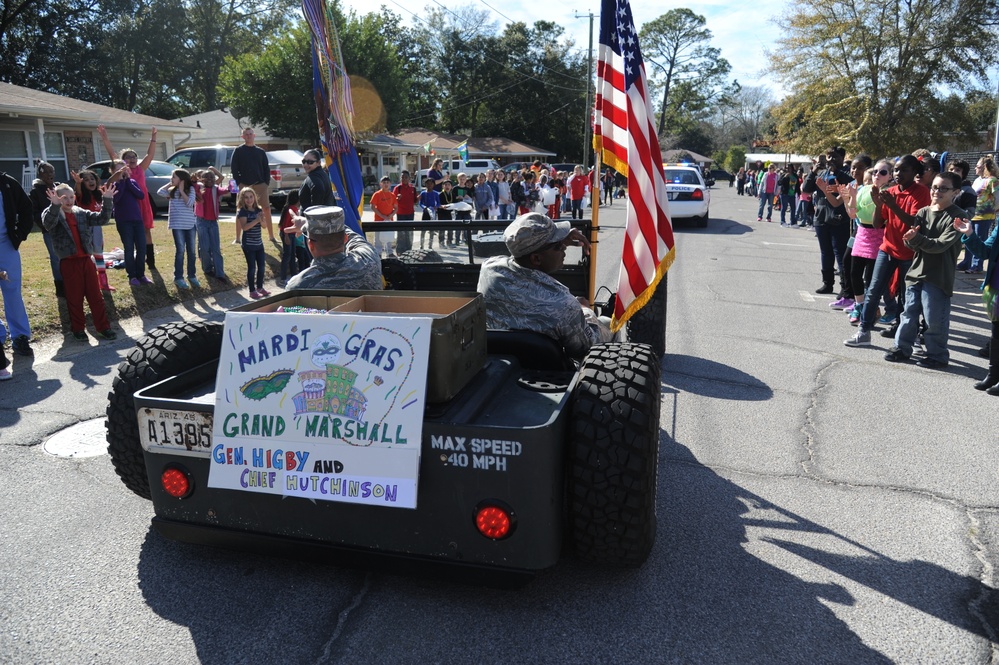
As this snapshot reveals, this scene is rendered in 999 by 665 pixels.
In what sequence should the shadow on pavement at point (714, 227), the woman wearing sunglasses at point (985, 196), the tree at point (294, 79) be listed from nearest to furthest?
the woman wearing sunglasses at point (985, 196) < the shadow on pavement at point (714, 227) < the tree at point (294, 79)

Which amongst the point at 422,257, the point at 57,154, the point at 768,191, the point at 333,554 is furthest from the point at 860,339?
the point at 57,154

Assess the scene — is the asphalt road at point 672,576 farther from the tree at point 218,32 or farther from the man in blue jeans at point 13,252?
the tree at point 218,32

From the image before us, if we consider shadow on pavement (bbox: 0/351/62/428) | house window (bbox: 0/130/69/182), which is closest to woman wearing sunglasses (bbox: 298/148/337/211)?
shadow on pavement (bbox: 0/351/62/428)

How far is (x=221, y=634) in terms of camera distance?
2.72 meters

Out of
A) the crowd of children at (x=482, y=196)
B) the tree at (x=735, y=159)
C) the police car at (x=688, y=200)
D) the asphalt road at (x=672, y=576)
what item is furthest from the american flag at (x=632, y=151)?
the tree at (x=735, y=159)

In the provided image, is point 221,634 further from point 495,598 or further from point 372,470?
point 495,598

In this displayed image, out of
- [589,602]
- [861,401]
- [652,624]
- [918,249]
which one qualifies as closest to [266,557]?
[589,602]

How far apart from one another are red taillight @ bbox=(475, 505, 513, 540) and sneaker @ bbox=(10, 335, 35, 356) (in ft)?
20.3

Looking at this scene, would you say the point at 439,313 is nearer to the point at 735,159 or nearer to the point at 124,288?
the point at 124,288

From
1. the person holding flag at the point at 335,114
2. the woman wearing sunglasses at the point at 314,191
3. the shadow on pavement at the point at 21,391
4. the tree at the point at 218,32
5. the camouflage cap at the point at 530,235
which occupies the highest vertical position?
the tree at the point at 218,32

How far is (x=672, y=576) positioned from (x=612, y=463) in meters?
0.77

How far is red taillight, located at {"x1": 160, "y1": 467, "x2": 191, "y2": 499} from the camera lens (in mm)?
2928

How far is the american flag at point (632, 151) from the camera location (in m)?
4.55

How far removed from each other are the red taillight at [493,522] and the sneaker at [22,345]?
6.19 meters
